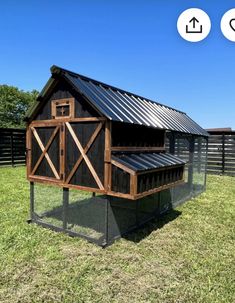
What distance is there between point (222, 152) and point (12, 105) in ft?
104

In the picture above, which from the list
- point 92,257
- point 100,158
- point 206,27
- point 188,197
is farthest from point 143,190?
point 188,197

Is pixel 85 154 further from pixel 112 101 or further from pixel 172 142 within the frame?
pixel 172 142

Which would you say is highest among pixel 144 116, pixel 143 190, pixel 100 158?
pixel 144 116

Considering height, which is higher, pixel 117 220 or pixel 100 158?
pixel 100 158

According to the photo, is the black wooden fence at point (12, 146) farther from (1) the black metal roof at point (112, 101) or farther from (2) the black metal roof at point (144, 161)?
(2) the black metal roof at point (144, 161)

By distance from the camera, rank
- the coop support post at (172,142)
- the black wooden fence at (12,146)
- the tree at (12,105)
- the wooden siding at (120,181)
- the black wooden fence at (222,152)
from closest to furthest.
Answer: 1. the wooden siding at (120,181)
2. the coop support post at (172,142)
3. the black wooden fence at (222,152)
4. the black wooden fence at (12,146)
5. the tree at (12,105)

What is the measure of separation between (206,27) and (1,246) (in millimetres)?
5798

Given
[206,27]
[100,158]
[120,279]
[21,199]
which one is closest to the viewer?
[120,279]

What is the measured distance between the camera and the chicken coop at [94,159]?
4781mm

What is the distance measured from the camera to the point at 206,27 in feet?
19.0

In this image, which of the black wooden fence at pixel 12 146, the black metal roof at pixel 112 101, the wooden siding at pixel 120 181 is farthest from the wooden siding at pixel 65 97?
the black wooden fence at pixel 12 146

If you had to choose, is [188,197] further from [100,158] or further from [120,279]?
[120,279]

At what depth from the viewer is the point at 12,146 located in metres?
15.6

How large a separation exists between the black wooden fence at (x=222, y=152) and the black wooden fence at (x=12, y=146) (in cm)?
1061
